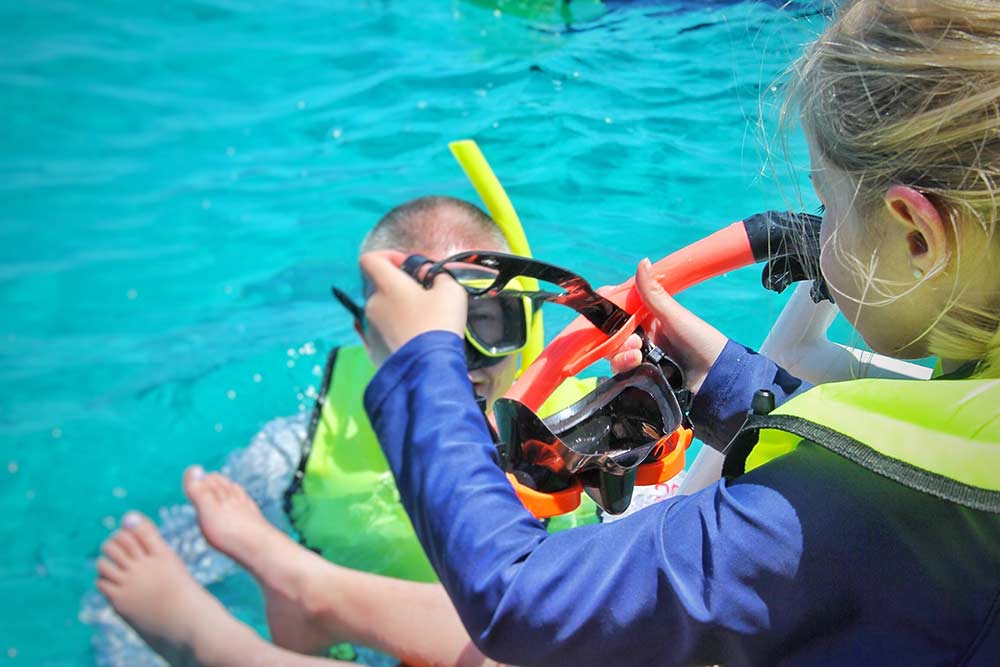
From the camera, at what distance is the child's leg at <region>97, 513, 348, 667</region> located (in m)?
2.08

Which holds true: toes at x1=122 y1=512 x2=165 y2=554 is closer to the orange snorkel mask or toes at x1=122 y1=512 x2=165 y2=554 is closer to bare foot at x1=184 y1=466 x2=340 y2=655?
bare foot at x1=184 y1=466 x2=340 y2=655

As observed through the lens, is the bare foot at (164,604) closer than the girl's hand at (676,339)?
No

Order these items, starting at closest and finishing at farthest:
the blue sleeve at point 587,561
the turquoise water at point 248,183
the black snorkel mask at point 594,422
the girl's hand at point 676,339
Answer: the blue sleeve at point 587,561 < the black snorkel mask at point 594,422 < the girl's hand at point 676,339 < the turquoise water at point 248,183

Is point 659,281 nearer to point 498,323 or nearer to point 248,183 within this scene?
point 498,323

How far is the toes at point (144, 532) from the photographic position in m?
2.48

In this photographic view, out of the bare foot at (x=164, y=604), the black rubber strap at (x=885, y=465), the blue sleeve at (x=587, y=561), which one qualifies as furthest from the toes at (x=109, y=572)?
the black rubber strap at (x=885, y=465)

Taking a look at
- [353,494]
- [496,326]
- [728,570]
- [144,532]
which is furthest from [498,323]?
[728,570]

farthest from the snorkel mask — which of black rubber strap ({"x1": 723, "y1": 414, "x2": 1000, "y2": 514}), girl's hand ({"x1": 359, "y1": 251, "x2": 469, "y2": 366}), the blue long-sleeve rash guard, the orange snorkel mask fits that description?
black rubber strap ({"x1": 723, "y1": 414, "x2": 1000, "y2": 514})

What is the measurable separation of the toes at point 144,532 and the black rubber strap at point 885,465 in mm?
1953

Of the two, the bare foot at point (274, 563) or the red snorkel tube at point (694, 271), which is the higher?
the red snorkel tube at point (694, 271)

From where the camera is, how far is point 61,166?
15.5ft

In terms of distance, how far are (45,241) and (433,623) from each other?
3.15 metres

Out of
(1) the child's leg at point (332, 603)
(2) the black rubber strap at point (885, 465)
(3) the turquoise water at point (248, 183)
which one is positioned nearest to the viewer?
(2) the black rubber strap at point (885, 465)

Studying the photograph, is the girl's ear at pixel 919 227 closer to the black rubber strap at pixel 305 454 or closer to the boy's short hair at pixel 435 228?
the boy's short hair at pixel 435 228
